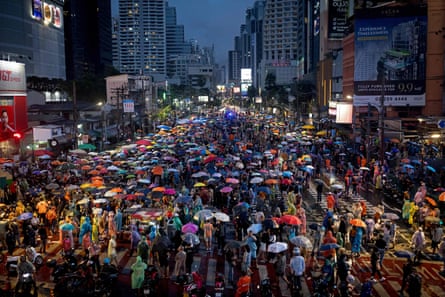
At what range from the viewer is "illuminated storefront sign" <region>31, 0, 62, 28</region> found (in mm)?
78169

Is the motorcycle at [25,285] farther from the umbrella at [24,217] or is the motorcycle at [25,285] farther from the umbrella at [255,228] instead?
the umbrella at [255,228]

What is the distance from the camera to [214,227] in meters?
17.6

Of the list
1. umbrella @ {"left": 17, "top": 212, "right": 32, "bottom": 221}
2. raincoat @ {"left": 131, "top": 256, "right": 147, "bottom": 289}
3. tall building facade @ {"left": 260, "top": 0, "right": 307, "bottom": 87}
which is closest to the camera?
raincoat @ {"left": 131, "top": 256, "right": 147, "bottom": 289}

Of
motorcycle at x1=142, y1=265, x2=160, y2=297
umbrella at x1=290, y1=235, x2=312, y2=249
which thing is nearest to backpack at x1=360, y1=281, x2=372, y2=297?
umbrella at x1=290, y1=235, x2=312, y2=249

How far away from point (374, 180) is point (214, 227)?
13.2 metres

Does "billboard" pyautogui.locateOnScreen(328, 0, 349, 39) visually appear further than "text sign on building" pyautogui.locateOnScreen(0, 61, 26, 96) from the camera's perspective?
Yes

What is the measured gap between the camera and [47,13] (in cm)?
8444

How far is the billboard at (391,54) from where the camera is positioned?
49.1 meters

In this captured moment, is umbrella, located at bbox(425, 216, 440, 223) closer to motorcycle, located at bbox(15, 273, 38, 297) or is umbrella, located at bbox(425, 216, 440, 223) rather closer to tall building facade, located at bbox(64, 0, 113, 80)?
motorcycle, located at bbox(15, 273, 38, 297)

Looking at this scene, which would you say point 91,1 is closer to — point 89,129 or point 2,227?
point 89,129

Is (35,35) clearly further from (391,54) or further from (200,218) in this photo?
(200,218)

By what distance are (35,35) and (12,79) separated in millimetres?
44443

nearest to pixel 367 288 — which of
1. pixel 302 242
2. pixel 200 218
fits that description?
pixel 302 242

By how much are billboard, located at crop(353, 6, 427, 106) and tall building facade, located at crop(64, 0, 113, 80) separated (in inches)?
3884
